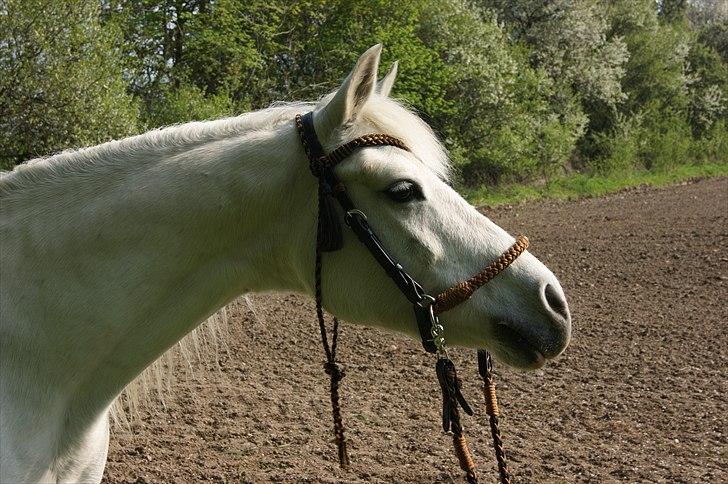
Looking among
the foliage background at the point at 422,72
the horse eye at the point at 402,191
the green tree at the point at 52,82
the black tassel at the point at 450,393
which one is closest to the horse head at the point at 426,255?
the horse eye at the point at 402,191

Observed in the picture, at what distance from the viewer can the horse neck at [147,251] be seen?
7.48 ft

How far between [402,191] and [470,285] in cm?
38

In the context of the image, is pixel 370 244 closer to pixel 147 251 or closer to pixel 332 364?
pixel 332 364

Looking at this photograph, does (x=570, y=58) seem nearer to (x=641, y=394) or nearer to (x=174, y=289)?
(x=641, y=394)

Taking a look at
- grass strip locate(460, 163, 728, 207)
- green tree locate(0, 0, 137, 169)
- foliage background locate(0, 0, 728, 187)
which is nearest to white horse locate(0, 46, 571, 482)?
foliage background locate(0, 0, 728, 187)

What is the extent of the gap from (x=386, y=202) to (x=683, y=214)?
50.4 ft

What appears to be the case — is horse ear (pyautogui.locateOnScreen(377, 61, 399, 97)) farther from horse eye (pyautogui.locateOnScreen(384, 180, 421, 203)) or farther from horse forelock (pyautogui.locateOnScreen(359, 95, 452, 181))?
horse eye (pyautogui.locateOnScreen(384, 180, 421, 203))

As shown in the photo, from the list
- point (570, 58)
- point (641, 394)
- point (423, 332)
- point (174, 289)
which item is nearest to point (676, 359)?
point (641, 394)

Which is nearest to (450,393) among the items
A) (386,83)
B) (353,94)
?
(353,94)

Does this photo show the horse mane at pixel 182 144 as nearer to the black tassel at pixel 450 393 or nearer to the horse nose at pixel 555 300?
the horse nose at pixel 555 300

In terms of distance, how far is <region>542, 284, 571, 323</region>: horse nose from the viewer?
2.32 m

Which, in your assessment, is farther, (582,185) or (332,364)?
(582,185)

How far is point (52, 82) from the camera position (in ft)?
36.3

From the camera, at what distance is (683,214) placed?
1591 centimetres
